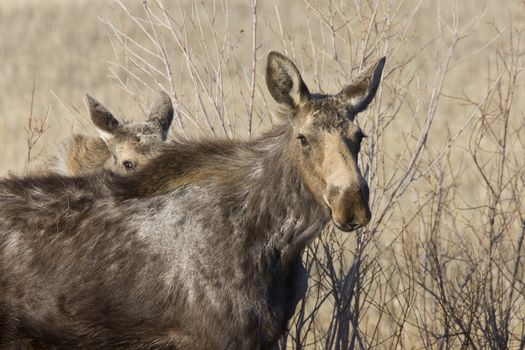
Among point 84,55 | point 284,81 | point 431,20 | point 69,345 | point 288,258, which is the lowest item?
point 69,345

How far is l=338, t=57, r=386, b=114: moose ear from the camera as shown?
6848 mm

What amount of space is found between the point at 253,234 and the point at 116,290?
933 millimetres

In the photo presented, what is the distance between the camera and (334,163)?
6391 mm

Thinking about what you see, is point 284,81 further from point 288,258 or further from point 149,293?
point 149,293

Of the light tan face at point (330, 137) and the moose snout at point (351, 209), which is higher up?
the light tan face at point (330, 137)

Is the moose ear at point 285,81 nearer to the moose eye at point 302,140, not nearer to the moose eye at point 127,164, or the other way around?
the moose eye at point 302,140

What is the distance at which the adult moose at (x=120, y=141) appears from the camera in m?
10.1

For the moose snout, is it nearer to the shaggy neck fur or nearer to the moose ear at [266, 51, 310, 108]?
the shaggy neck fur

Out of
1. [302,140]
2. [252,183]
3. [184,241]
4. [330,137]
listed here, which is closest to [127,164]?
[252,183]

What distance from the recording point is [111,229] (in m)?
6.89

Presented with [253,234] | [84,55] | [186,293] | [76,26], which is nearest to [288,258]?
[253,234]

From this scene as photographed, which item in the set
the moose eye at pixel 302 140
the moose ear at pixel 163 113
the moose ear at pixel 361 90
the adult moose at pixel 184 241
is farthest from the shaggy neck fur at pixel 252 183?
the moose ear at pixel 163 113

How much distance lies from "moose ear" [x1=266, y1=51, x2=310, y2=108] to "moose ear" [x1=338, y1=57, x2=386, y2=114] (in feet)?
0.82

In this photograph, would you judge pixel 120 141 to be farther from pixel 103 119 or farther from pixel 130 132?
pixel 103 119
